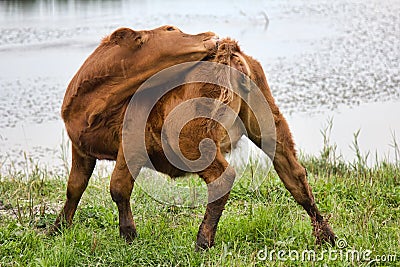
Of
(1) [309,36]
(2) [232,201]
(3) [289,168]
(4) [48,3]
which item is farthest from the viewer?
(4) [48,3]

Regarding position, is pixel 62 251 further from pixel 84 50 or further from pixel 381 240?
pixel 84 50

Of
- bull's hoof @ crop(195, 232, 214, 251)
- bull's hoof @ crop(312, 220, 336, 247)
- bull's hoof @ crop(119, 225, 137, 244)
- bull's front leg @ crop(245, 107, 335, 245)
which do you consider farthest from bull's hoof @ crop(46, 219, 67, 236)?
bull's hoof @ crop(312, 220, 336, 247)

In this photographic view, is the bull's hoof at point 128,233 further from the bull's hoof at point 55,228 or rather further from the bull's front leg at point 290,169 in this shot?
the bull's front leg at point 290,169

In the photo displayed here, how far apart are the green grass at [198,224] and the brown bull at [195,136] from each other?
0.20 m

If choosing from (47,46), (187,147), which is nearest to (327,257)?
(187,147)

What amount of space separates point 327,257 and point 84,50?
9821 mm

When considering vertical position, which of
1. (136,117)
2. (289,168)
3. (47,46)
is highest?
(136,117)

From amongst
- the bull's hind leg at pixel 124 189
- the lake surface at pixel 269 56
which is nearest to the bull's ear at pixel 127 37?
the bull's hind leg at pixel 124 189

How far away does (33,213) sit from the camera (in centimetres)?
539

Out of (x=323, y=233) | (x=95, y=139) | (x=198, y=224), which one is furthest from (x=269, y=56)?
(x=95, y=139)

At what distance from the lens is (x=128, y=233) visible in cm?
468

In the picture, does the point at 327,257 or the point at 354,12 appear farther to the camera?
the point at 354,12

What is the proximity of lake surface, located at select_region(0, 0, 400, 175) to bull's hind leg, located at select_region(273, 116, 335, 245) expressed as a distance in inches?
110

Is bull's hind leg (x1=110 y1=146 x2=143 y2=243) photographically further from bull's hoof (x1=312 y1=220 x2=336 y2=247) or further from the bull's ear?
bull's hoof (x1=312 y1=220 x2=336 y2=247)
